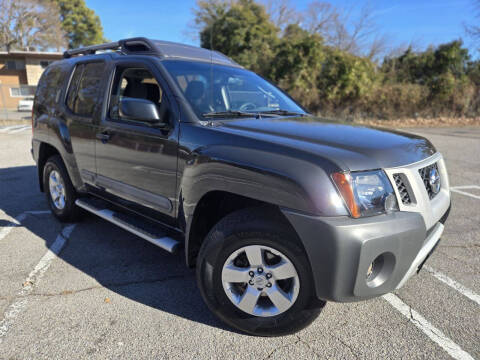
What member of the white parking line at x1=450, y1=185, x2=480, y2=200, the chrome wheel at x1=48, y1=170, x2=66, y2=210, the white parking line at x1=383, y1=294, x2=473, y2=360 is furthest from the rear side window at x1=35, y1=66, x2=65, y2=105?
the white parking line at x1=450, y1=185, x2=480, y2=200

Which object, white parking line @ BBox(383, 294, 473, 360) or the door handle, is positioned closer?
white parking line @ BBox(383, 294, 473, 360)

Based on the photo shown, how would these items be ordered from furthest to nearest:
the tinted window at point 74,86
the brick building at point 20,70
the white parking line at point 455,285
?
the brick building at point 20,70, the tinted window at point 74,86, the white parking line at point 455,285

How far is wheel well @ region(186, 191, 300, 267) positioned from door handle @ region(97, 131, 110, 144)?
1.30 metres

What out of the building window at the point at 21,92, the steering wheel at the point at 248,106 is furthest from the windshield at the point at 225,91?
the building window at the point at 21,92

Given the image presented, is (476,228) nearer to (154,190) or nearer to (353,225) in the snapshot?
(353,225)

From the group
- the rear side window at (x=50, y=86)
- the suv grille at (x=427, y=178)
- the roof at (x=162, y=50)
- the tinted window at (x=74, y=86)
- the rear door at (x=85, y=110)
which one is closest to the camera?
the suv grille at (x=427, y=178)

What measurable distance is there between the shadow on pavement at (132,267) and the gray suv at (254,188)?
1.22 feet

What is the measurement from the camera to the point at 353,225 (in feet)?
6.17

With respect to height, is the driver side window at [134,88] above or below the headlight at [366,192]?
above

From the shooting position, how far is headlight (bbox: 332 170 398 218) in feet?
6.31

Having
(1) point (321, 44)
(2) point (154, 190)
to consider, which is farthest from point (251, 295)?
(1) point (321, 44)

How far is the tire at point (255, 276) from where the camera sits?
6.91 ft

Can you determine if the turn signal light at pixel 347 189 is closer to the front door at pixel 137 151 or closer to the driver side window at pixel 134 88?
the front door at pixel 137 151

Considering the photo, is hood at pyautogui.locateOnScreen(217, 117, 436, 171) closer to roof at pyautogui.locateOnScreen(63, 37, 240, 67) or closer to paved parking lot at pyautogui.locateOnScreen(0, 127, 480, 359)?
roof at pyautogui.locateOnScreen(63, 37, 240, 67)
